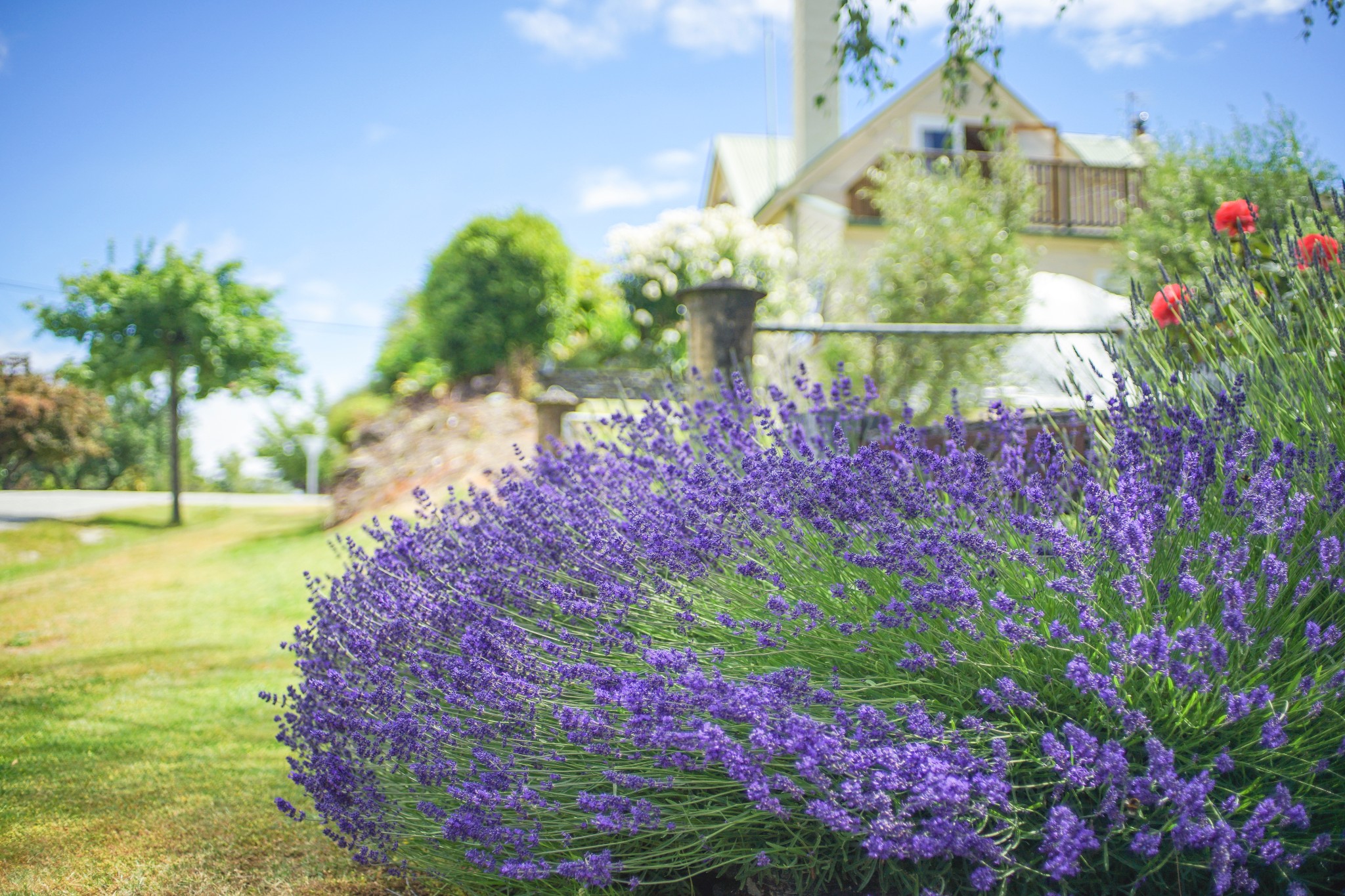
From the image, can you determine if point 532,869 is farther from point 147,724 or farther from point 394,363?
point 394,363

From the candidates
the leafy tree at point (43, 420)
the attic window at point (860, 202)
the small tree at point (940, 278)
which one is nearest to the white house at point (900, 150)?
the attic window at point (860, 202)

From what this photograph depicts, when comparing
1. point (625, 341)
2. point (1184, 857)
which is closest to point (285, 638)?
point (1184, 857)

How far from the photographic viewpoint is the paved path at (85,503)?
12.3 m

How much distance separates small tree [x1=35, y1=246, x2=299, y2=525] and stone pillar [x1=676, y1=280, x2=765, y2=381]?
11.2 m

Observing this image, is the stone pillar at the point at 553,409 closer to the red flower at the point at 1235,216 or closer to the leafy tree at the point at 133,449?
the red flower at the point at 1235,216

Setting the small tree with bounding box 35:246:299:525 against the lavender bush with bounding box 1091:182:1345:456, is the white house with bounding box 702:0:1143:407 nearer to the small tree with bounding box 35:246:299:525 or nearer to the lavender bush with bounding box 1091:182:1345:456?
the small tree with bounding box 35:246:299:525

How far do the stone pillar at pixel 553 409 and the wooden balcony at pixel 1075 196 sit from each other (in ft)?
35.9

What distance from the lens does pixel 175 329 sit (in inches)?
515

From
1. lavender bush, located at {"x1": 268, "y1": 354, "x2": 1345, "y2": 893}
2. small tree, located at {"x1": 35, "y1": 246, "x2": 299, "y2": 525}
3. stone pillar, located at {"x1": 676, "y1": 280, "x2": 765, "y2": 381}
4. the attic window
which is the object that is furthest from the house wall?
lavender bush, located at {"x1": 268, "y1": 354, "x2": 1345, "y2": 893}

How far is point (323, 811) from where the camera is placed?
214 centimetres

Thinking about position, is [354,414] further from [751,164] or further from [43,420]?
[751,164]

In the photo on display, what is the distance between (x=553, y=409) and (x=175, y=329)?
9792 mm

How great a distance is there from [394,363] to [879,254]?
1121 cm

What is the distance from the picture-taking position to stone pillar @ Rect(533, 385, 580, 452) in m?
5.93
